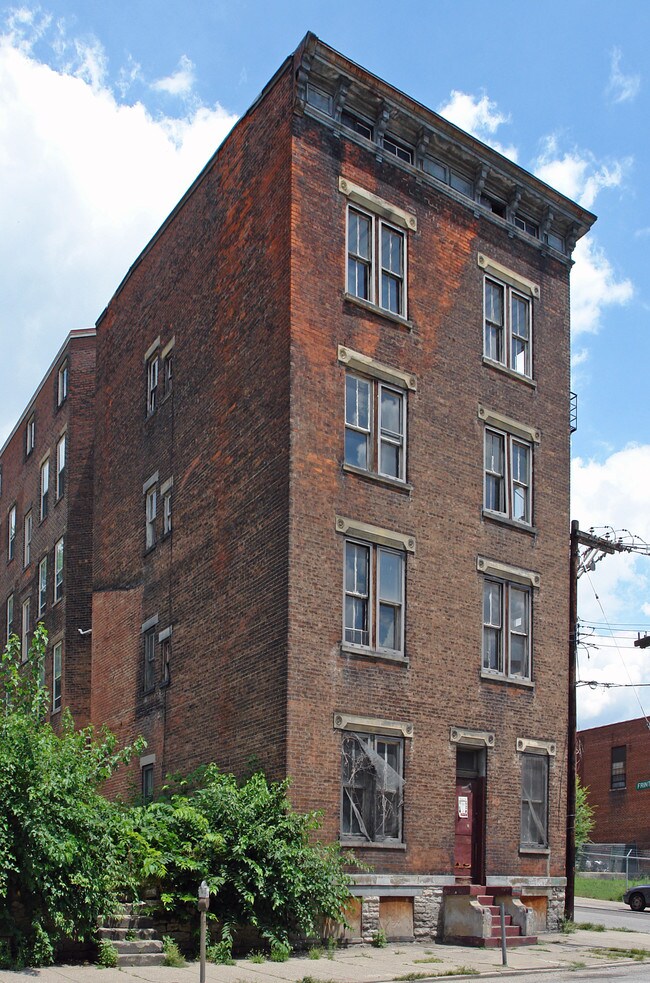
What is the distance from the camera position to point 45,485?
3931cm

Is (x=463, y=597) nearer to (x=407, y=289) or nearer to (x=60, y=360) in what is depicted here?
(x=407, y=289)

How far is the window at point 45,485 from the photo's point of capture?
127ft

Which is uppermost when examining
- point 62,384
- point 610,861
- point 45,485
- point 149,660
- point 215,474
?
point 62,384

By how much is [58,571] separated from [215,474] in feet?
42.0

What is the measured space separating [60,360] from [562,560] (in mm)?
19227

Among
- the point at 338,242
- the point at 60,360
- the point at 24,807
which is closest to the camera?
the point at 24,807

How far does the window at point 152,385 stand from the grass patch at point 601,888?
2426 centimetres

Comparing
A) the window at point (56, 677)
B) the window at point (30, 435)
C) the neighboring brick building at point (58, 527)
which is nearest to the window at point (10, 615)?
the neighboring brick building at point (58, 527)

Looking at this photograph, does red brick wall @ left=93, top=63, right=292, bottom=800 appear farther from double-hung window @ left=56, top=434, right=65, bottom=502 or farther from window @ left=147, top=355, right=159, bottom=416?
double-hung window @ left=56, top=434, right=65, bottom=502

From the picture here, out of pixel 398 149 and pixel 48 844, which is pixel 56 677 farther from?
pixel 48 844

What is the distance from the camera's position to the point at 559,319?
1117 inches

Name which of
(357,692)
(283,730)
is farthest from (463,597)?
(283,730)

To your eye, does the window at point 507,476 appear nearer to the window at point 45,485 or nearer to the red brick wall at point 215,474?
the red brick wall at point 215,474

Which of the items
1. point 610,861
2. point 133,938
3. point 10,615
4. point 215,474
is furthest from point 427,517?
point 610,861
